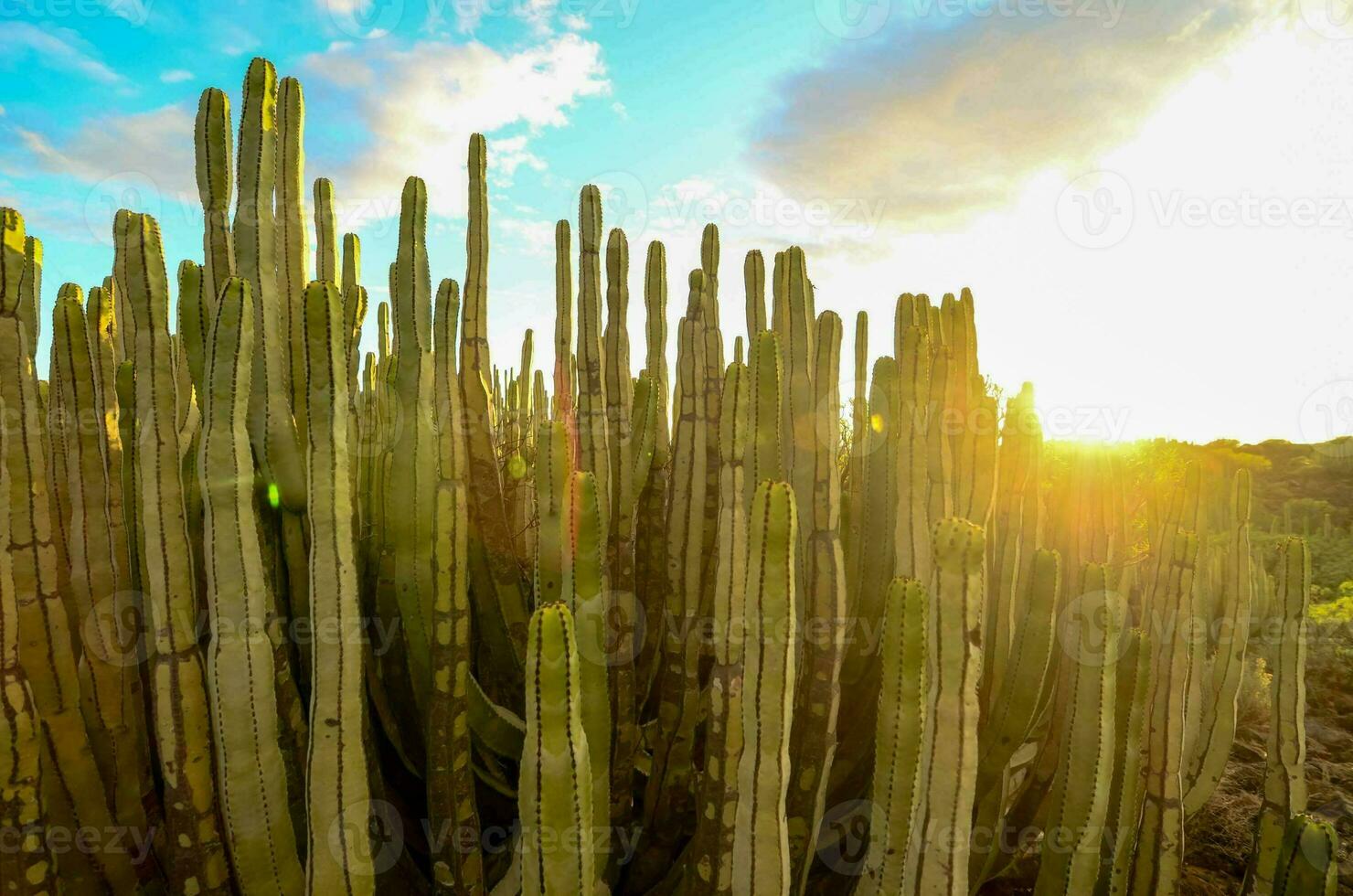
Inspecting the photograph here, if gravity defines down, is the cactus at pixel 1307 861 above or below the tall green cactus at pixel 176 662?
below

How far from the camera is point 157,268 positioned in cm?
180

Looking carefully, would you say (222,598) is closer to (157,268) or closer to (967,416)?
(157,268)

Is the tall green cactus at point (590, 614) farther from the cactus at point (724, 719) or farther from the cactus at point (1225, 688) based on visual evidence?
the cactus at point (1225, 688)

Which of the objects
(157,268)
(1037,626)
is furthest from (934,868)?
(157,268)

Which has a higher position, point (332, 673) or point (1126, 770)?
point (332, 673)

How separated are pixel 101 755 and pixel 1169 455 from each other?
13.8 m

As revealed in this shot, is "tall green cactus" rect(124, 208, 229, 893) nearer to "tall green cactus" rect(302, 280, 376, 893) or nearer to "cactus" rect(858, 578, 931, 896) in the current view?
"tall green cactus" rect(302, 280, 376, 893)

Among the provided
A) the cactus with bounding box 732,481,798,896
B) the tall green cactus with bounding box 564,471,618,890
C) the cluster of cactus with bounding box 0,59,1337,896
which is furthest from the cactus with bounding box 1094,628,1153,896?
the tall green cactus with bounding box 564,471,618,890

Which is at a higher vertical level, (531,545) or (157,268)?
(157,268)

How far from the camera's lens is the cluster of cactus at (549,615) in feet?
4.89

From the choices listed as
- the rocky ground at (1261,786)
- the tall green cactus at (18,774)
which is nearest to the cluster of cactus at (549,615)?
the tall green cactus at (18,774)

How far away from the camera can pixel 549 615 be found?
120 centimetres

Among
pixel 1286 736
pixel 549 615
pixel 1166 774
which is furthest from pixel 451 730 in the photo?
pixel 1286 736

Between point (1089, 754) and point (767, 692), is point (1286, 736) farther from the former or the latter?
point (767, 692)
